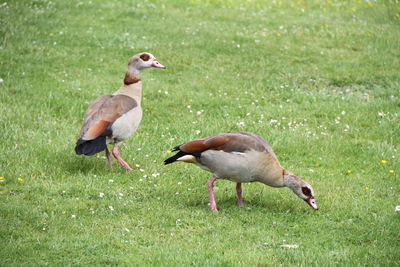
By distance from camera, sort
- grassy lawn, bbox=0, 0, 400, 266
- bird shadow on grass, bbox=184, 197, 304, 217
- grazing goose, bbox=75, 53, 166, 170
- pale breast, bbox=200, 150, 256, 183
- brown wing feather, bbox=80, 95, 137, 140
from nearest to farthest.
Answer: grassy lawn, bbox=0, 0, 400, 266, pale breast, bbox=200, 150, 256, 183, bird shadow on grass, bbox=184, 197, 304, 217, grazing goose, bbox=75, 53, 166, 170, brown wing feather, bbox=80, 95, 137, 140

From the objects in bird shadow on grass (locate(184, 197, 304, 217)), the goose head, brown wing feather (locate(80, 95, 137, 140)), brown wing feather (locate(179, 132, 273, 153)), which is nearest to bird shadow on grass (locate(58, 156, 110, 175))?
brown wing feather (locate(80, 95, 137, 140))

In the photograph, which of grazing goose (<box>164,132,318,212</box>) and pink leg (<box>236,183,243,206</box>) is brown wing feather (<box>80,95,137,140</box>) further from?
pink leg (<box>236,183,243,206</box>)

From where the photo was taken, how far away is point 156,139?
34.2 ft

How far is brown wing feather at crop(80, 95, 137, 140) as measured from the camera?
8.59 meters

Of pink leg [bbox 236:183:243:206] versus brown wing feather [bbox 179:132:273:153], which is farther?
pink leg [bbox 236:183:243:206]

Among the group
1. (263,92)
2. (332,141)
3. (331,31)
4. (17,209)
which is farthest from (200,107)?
(331,31)

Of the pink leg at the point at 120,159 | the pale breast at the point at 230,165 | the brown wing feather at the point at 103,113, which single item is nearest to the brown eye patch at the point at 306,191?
the pale breast at the point at 230,165

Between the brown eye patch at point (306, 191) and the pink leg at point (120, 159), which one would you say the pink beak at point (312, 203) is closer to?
the brown eye patch at point (306, 191)

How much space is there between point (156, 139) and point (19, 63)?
5.00 metres

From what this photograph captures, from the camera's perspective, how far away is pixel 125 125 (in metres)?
8.91

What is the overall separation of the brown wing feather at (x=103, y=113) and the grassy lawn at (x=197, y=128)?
676mm

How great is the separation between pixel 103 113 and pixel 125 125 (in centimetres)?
36

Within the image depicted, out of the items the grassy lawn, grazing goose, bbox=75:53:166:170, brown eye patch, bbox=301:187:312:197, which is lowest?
the grassy lawn

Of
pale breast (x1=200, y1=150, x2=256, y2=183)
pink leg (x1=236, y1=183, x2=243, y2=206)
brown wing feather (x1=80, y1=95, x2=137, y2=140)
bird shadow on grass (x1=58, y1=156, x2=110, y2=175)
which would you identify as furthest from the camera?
bird shadow on grass (x1=58, y1=156, x2=110, y2=175)
